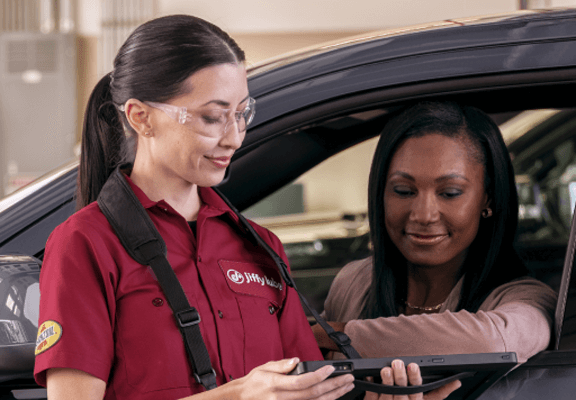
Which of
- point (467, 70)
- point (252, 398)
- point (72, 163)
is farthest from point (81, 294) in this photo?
point (467, 70)

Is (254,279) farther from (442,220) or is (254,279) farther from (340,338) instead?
(442,220)

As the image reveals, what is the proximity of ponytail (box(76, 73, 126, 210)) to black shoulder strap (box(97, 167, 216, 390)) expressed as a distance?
0.46ft

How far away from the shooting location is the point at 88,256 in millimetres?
978

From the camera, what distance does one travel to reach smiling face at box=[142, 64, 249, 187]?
1080mm

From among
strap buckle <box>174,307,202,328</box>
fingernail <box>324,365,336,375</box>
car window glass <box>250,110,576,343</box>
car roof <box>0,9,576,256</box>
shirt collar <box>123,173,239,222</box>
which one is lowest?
car window glass <box>250,110,576,343</box>

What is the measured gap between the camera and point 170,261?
1071 mm

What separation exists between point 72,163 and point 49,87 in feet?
27.7

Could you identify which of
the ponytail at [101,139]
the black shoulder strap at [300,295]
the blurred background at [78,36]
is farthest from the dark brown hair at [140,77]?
the blurred background at [78,36]

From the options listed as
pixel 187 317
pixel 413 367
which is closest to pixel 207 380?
pixel 187 317

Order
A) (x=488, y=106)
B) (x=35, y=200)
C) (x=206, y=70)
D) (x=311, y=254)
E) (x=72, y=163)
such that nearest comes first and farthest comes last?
(x=206, y=70)
(x=35, y=200)
(x=72, y=163)
(x=488, y=106)
(x=311, y=254)

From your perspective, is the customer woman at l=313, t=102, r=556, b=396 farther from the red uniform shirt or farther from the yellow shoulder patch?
the yellow shoulder patch

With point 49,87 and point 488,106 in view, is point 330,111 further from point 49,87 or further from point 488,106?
point 49,87

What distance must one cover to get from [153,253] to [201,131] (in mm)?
216

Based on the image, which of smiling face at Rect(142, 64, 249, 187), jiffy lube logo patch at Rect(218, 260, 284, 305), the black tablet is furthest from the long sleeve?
smiling face at Rect(142, 64, 249, 187)
